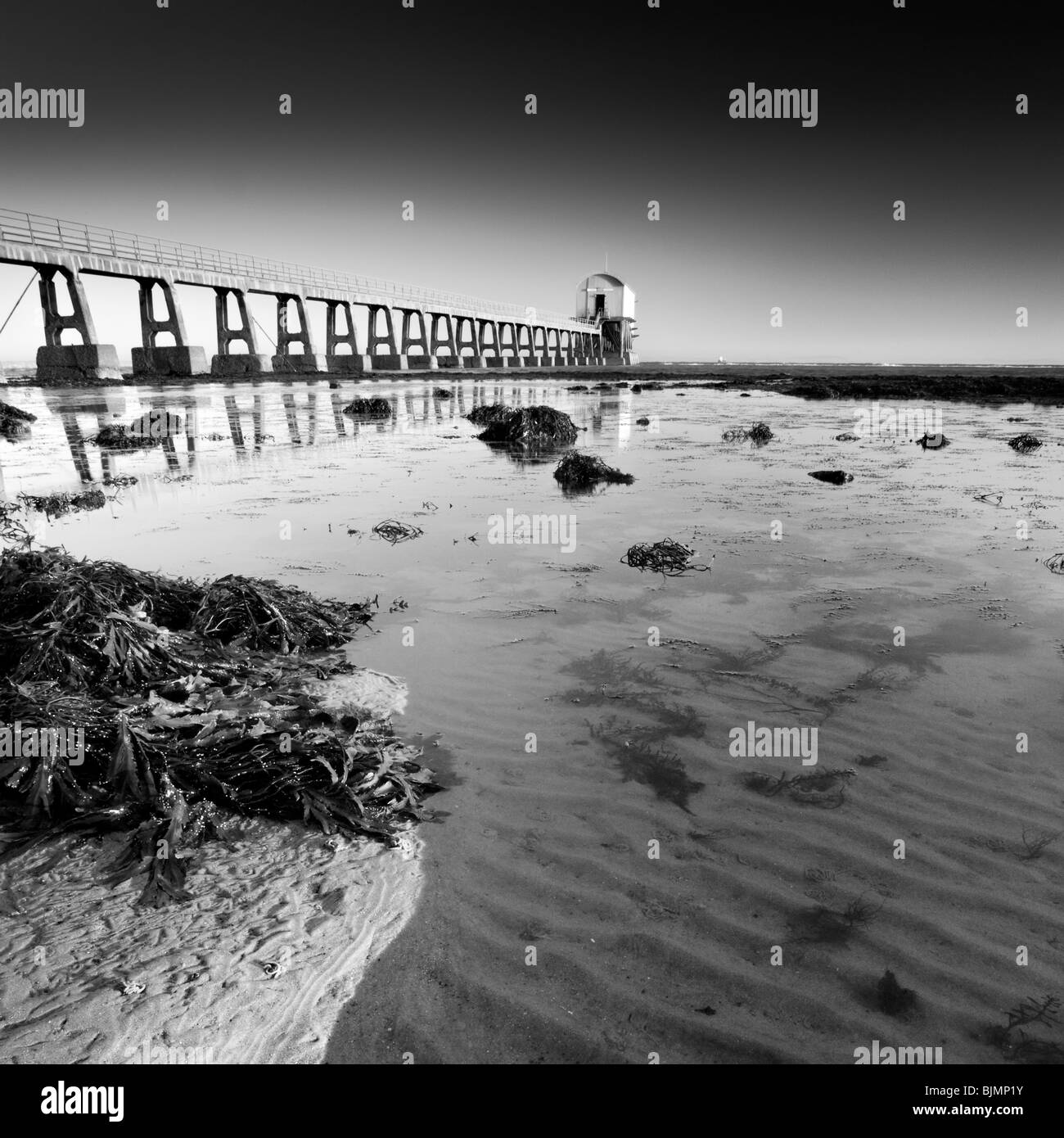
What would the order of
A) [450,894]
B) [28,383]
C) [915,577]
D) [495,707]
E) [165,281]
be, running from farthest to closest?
[165,281]
[28,383]
[915,577]
[495,707]
[450,894]

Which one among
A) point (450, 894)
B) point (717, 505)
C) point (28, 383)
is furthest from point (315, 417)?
point (28, 383)

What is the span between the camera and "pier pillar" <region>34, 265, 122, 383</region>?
3108 centimetres

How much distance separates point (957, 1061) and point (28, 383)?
41062mm

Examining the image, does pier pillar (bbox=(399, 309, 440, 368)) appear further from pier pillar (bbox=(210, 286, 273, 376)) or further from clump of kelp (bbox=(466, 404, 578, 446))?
clump of kelp (bbox=(466, 404, 578, 446))

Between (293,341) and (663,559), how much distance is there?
51099 millimetres

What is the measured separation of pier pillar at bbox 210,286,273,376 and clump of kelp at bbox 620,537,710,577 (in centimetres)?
4249

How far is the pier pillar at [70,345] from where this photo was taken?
31.1 meters

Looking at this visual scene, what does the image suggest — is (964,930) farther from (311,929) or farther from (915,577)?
(915,577)

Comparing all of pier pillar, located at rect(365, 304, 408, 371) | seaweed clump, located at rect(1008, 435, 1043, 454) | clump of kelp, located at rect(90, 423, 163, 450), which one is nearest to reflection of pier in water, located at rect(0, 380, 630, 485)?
clump of kelp, located at rect(90, 423, 163, 450)

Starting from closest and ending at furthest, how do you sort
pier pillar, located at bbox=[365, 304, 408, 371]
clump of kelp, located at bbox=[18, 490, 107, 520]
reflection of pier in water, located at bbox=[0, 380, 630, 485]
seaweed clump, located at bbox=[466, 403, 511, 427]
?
clump of kelp, located at bbox=[18, 490, 107, 520] < reflection of pier in water, located at bbox=[0, 380, 630, 485] < seaweed clump, located at bbox=[466, 403, 511, 427] < pier pillar, located at bbox=[365, 304, 408, 371]

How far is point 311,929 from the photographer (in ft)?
7.29

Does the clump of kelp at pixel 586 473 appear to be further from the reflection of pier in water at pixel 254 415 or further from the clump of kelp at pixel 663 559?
the reflection of pier in water at pixel 254 415

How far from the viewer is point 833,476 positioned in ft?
32.5

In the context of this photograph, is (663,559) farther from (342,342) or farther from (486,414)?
(342,342)
